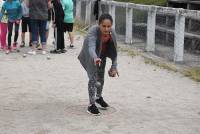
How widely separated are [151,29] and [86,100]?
228 inches

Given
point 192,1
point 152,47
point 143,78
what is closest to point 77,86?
point 143,78

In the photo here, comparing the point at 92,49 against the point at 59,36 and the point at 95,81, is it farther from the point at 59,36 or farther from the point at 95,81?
the point at 59,36

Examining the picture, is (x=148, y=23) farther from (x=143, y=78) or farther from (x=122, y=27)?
(x=143, y=78)

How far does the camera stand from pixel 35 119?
25.3ft

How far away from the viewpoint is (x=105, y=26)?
25.7 ft

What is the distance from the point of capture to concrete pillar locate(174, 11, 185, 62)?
41.4 feet

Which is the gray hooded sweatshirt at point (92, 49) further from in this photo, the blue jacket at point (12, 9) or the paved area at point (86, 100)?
the blue jacket at point (12, 9)

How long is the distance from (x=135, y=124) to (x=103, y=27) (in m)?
1.41

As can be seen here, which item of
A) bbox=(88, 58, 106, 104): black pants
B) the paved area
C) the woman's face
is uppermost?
the woman's face

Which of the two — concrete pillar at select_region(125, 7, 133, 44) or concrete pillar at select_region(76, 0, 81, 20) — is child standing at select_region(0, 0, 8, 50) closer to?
concrete pillar at select_region(125, 7, 133, 44)

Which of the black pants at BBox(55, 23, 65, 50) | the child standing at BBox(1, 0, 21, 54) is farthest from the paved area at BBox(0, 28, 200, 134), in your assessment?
the child standing at BBox(1, 0, 21, 54)

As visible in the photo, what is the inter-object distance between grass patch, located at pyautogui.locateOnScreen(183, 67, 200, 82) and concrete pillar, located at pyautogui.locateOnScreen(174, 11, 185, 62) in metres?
0.95

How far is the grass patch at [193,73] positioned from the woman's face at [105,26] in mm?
→ 3474

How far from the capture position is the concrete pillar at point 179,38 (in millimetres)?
12609
